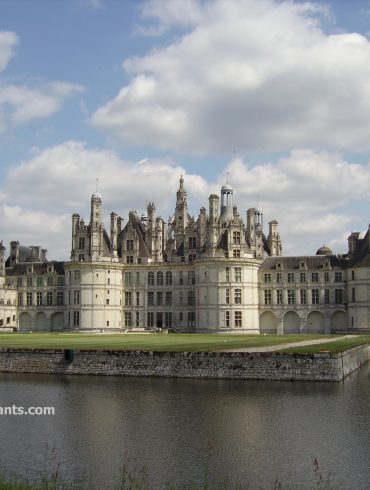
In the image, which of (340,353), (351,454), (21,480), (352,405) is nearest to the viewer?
(21,480)

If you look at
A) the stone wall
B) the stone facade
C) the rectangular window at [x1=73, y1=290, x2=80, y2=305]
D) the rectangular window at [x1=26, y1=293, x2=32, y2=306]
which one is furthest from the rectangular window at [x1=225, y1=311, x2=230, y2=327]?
the stone wall

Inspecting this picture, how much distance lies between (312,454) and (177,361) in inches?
802

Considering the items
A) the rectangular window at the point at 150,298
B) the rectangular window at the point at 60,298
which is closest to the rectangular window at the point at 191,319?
the rectangular window at the point at 150,298

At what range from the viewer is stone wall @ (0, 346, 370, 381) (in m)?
40.2

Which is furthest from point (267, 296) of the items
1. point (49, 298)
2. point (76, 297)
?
point (49, 298)

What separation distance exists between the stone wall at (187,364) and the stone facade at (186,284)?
37413 millimetres

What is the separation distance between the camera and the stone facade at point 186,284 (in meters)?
83.9

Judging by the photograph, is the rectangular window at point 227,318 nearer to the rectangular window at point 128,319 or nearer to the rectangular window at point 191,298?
the rectangular window at point 191,298

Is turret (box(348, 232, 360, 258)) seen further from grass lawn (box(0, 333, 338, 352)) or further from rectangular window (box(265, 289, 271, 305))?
grass lawn (box(0, 333, 338, 352))

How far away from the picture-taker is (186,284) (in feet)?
293

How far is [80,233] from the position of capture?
89.2 metres

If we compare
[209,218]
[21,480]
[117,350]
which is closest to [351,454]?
[21,480]

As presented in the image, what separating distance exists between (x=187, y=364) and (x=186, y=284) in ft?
155

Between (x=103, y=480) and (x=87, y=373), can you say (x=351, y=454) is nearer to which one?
(x=103, y=480)
